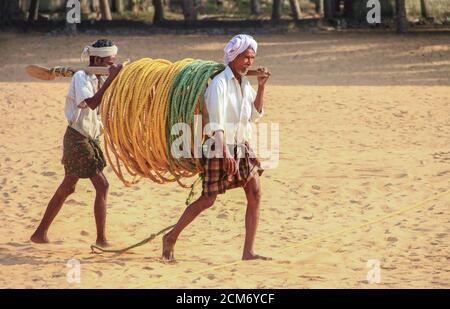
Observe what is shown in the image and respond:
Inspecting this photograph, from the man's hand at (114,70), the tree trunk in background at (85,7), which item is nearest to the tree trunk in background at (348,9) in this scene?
the tree trunk in background at (85,7)

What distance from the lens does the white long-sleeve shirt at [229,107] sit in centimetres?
814

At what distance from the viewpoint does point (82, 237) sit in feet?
31.6

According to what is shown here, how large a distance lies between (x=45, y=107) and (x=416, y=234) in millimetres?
6898

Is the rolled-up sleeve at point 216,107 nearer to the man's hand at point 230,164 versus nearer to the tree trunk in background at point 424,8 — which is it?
the man's hand at point 230,164

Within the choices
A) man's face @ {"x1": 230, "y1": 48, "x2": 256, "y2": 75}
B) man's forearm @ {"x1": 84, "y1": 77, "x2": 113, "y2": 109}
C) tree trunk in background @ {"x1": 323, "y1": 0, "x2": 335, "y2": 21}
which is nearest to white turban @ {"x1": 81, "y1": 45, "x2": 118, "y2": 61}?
man's forearm @ {"x1": 84, "y1": 77, "x2": 113, "y2": 109}

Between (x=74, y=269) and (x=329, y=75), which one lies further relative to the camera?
(x=329, y=75)

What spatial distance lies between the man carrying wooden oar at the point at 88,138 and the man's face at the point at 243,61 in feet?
2.94

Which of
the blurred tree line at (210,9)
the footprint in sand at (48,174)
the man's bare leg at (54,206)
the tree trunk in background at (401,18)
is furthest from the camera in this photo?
the blurred tree line at (210,9)

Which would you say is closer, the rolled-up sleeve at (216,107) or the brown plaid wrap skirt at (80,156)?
the rolled-up sleeve at (216,107)

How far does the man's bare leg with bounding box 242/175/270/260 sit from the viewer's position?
8.40 metres

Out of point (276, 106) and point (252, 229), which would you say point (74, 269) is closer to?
point (252, 229)

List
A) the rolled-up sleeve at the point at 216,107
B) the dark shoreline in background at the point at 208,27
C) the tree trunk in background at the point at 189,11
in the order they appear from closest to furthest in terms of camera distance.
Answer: the rolled-up sleeve at the point at 216,107 < the dark shoreline in background at the point at 208,27 < the tree trunk in background at the point at 189,11

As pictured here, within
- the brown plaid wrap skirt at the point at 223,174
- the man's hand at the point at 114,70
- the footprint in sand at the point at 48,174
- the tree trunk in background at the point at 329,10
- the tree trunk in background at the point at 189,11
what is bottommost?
the tree trunk in background at the point at 329,10
